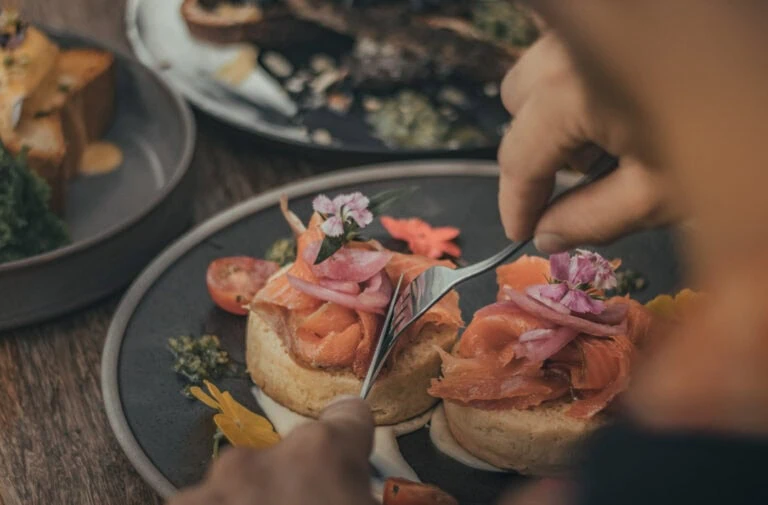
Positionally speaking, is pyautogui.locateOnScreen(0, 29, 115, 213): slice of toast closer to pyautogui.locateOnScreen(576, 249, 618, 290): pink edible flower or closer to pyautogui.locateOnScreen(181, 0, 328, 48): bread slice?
pyautogui.locateOnScreen(181, 0, 328, 48): bread slice

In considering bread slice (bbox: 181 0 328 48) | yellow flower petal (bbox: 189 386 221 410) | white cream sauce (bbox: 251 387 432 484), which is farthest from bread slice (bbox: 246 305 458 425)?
bread slice (bbox: 181 0 328 48)

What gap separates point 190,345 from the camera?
178 centimetres

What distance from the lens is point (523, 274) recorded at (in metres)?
1.81

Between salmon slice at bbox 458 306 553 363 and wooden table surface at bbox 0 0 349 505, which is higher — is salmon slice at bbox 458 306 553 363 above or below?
above

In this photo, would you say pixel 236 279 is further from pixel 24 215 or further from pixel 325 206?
pixel 24 215

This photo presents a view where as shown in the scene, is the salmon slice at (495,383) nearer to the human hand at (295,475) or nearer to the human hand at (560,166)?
the human hand at (560,166)

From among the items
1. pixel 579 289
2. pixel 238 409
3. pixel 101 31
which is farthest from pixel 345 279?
pixel 101 31

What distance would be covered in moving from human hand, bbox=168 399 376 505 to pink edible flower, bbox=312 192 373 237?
33.6 inches

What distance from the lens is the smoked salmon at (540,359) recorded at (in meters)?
1.60

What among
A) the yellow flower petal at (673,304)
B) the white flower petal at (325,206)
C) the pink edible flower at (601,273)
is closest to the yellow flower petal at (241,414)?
the white flower petal at (325,206)

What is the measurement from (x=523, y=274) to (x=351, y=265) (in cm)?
31

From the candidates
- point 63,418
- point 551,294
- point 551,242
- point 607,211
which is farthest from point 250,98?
point 607,211

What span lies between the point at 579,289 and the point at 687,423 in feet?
3.56

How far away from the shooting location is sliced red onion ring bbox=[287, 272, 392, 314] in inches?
66.1
